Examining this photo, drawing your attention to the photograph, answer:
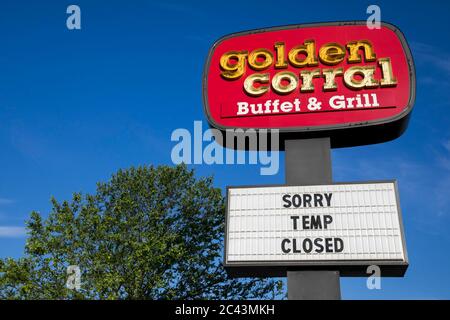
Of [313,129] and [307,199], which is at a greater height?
[313,129]

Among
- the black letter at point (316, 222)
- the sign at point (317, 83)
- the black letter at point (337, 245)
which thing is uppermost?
the sign at point (317, 83)

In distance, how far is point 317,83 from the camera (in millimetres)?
10664

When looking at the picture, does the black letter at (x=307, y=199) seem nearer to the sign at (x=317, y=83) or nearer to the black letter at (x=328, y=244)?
the black letter at (x=328, y=244)

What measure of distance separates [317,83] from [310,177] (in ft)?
7.84

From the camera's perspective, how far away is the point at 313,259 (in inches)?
344

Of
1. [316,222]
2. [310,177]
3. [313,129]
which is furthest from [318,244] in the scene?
[313,129]

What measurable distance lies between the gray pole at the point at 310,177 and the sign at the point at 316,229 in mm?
274

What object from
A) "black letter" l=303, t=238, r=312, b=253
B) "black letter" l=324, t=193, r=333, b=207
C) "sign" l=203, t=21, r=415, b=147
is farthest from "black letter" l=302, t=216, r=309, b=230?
"sign" l=203, t=21, r=415, b=147

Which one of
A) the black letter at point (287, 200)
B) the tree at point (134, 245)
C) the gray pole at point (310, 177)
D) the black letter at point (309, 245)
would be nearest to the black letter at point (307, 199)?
the black letter at point (287, 200)

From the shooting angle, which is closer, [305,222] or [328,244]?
[328,244]

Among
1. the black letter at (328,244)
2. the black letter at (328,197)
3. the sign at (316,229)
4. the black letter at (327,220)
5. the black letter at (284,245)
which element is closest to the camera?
the sign at (316,229)

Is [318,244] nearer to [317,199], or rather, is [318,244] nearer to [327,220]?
[327,220]

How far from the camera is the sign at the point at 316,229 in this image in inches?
340
